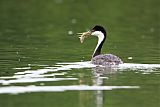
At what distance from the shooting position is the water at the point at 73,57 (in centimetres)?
1872

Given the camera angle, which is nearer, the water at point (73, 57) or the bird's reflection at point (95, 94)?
the bird's reflection at point (95, 94)

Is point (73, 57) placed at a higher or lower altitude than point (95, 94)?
higher

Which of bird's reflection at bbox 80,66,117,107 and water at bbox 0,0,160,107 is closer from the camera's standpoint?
bird's reflection at bbox 80,66,117,107

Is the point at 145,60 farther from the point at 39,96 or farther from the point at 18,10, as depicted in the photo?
the point at 18,10

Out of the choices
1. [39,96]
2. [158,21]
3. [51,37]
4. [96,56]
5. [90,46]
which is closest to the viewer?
[39,96]

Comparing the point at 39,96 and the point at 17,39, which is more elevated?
the point at 17,39

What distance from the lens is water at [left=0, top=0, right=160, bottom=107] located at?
18.7 m

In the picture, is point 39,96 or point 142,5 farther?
point 142,5

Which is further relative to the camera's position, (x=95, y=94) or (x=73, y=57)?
(x=73, y=57)

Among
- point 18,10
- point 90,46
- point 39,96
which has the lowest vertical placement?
point 39,96

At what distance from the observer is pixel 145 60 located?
83.9 ft

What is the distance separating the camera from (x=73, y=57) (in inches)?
1041

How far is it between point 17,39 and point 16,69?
1037 cm

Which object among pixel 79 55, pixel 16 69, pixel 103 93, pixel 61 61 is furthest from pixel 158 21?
pixel 103 93
